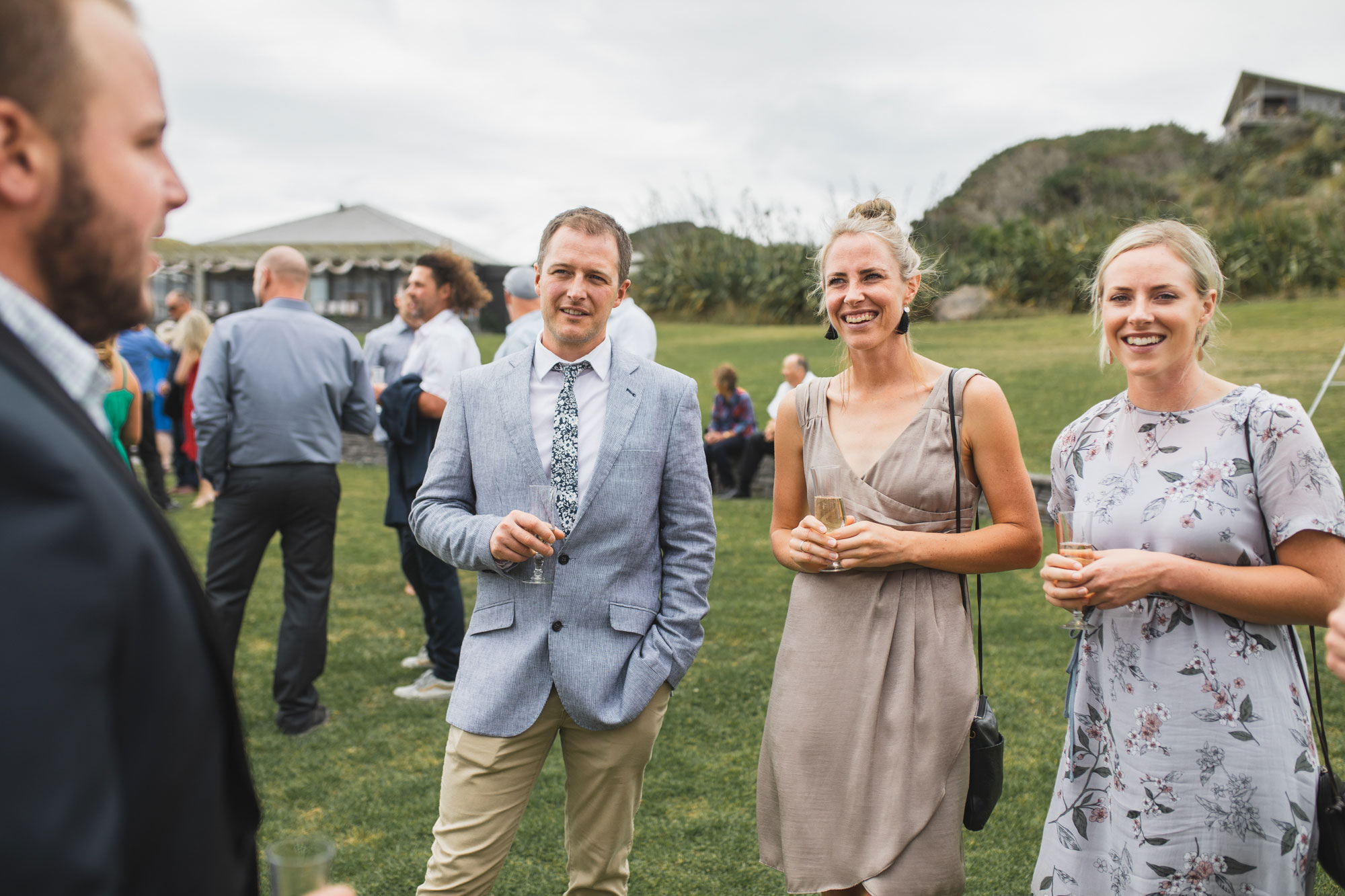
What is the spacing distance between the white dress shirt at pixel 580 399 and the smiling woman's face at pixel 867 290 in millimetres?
712

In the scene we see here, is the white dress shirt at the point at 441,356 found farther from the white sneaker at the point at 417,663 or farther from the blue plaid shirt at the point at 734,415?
the blue plaid shirt at the point at 734,415

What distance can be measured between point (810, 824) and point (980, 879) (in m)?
1.40

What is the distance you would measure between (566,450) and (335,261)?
37.1 metres

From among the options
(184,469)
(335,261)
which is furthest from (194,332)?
(335,261)

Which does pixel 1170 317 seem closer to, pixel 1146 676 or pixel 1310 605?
pixel 1310 605

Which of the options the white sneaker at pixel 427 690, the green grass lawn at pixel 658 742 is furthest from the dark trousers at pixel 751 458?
the white sneaker at pixel 427 690

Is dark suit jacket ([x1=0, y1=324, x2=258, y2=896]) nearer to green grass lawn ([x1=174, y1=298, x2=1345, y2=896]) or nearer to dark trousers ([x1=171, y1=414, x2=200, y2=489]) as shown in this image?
green grass lawn ([x1=174, y1=298, x2=1345, y2=896])

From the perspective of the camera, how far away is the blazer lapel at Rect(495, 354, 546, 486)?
2.61 m

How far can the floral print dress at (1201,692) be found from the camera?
2.15 metres

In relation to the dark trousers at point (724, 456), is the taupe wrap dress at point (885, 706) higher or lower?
higher

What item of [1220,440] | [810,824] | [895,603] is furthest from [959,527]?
[810,824]

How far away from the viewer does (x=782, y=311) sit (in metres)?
22.9

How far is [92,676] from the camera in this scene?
2.58 feet

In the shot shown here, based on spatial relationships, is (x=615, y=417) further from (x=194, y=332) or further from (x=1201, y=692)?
(x=194, y=332)
